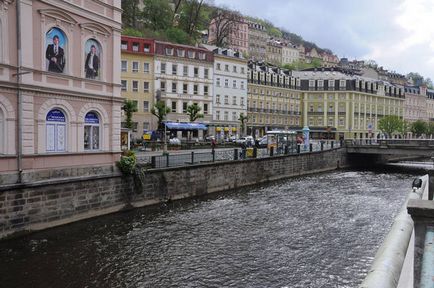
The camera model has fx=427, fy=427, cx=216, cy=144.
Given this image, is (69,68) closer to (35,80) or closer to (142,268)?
(35,80)

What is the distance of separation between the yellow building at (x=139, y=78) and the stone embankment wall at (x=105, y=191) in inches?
1164

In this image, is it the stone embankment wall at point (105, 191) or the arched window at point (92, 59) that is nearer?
the stone embankment wall at point (105, 191)

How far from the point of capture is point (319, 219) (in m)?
19.5

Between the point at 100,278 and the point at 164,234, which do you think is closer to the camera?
the point at 100,278

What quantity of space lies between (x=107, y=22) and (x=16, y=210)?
32.2 feet

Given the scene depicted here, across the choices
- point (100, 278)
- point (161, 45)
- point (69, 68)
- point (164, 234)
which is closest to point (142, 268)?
point (100, 278)

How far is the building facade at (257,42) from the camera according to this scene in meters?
137

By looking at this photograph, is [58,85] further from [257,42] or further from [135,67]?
[257,42]

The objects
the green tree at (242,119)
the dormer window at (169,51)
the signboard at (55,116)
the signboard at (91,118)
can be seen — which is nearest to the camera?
the signboard at (55,116)

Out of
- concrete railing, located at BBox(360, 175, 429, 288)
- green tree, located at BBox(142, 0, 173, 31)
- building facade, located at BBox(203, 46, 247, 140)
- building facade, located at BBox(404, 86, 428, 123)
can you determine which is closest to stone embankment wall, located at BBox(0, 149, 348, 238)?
concrete railing, located at BBox(360, 175, 429, 288)

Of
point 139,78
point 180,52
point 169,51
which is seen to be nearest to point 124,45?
point 139,78

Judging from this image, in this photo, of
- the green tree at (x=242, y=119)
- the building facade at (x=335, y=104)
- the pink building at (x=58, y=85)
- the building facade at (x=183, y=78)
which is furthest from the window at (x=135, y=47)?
the building facade at (x=335, y=104)

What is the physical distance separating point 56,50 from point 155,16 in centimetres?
6551

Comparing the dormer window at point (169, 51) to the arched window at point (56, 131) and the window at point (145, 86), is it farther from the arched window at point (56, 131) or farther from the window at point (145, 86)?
the arched window at point (56, 131)
